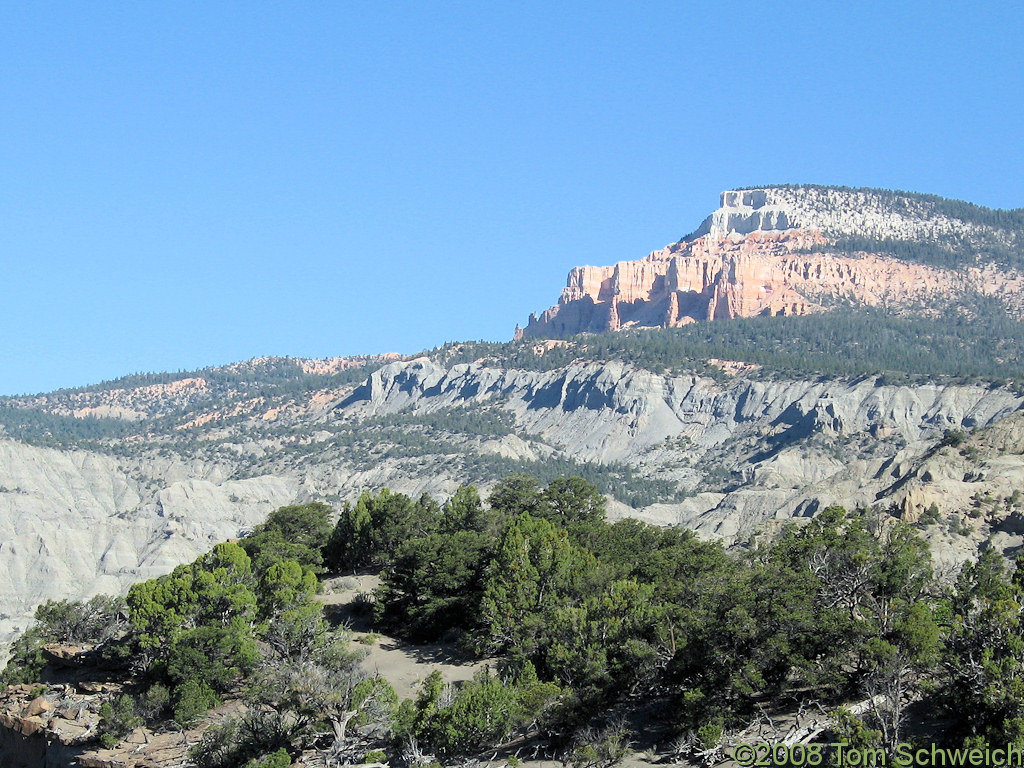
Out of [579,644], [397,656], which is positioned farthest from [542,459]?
[579,644]

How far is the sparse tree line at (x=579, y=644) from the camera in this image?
32.5 meters

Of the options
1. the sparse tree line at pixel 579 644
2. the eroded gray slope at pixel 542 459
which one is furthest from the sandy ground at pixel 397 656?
the eroded gray slope at pixel 542 459

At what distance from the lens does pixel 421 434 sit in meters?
177

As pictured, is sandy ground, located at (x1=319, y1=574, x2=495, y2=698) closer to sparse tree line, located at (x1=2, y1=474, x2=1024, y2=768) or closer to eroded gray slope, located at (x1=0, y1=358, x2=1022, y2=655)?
sparse tree line, located at (x1=2, y1=474, x2=1024, y2=768)

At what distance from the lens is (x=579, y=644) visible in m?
41.3

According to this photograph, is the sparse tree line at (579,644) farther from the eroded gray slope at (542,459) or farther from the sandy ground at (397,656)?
the eroded gray slope at (542,459)

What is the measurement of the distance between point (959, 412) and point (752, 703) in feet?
412

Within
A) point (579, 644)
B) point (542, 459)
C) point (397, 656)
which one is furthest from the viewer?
point (542, 459)

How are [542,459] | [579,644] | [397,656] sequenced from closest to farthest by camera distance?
[579,644]
[397,656]
[542,459]

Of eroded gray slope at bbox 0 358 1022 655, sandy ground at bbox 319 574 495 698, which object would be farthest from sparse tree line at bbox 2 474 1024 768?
eroded gray slope at bbox 0 358 1022 655

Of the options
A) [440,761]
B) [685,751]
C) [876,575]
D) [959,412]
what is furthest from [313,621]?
[959,412]

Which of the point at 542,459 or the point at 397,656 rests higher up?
the point at 542,459

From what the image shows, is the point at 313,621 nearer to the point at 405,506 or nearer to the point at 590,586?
the point at 590,586

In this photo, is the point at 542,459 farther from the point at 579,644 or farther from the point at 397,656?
the point at 579,644
